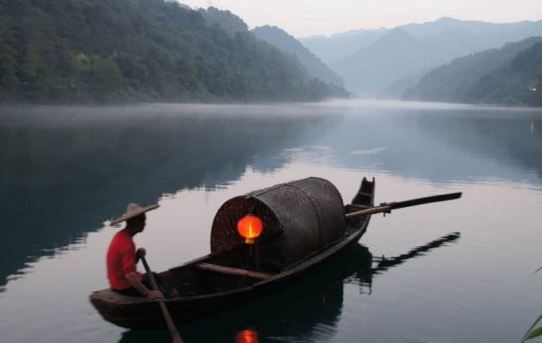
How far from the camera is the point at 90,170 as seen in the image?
32344mm

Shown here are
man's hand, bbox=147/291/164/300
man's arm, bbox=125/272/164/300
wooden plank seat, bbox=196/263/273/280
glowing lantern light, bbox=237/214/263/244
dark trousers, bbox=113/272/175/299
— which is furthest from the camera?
glowing lantern light, bbox=237/214/263/244

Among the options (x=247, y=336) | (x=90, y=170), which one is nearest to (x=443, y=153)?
(x=90, y=170)

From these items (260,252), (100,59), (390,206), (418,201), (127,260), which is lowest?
(260,252)

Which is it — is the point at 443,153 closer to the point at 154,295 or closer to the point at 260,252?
the point at 260,252

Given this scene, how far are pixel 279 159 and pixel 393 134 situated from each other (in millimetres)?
32463

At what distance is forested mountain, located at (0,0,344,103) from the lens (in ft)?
311

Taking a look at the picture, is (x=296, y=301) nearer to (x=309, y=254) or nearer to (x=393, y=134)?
(x=309, y=254)

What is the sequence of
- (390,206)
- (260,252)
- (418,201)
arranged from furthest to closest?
(418,201)
(390,206)
(260,252)

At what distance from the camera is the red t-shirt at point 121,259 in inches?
380

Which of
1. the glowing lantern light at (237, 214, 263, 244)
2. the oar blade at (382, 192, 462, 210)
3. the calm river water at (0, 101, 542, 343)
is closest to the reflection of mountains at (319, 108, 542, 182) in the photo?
the calm river water at (0, 101, 542, 343)

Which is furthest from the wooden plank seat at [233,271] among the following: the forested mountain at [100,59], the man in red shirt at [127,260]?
the forested mountain at [100,59]

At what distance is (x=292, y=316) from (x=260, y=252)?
1.82 m

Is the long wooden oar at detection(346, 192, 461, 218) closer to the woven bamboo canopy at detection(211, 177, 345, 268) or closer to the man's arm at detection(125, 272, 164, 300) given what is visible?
the woven bamboo canopy at detection(211, 177, 345, 268)

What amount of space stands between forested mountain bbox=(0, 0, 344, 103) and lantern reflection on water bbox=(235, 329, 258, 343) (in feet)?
286
